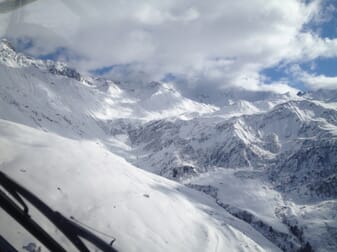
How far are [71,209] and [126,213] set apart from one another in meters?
3.69

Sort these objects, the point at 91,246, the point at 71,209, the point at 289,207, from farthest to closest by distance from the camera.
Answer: the point at 289,207 < the point at 71,209 < the point at 91,246

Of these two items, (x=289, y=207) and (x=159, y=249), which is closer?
(x=159, y=249)

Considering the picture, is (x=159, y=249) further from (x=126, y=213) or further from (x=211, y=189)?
(x=211, y=189)

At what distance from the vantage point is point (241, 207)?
6137 inches

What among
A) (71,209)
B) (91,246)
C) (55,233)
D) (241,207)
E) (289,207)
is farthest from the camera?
(289,207)

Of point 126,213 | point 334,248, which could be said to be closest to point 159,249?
point 126,213

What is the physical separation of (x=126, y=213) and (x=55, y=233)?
369 inches

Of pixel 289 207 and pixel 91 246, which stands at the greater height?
pixel 91 246

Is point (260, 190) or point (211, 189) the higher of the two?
point (211, 189)

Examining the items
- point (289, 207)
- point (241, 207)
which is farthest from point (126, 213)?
point (289, 207)

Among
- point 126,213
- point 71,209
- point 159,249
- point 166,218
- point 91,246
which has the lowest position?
point 166,218

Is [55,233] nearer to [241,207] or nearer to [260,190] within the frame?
[241,207]

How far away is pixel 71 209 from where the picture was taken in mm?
9359

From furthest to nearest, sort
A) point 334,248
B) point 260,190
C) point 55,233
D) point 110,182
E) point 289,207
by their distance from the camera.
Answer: point 260,190
point 289,207
point 334,248
point 110,182
point 55,233
